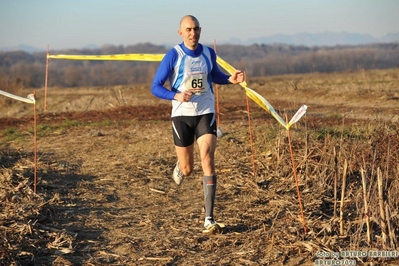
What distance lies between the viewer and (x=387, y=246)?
5797 millimetres

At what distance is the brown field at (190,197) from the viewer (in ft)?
20.3

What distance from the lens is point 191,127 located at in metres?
7.41

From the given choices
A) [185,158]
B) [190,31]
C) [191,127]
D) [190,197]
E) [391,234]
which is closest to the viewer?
[391,234]

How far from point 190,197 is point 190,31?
8.26 feet

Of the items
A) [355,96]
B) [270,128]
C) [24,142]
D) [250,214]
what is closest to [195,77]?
[250,214]

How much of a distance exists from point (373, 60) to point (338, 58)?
586 centimetres

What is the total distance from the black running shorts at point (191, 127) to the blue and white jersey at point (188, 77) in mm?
56

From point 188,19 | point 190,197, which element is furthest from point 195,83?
point 190,197

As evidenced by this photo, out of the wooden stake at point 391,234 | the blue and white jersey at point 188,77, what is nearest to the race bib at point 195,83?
the blue and white jersey at point 188,77

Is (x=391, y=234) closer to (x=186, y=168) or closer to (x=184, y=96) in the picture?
(x=184, y=96)

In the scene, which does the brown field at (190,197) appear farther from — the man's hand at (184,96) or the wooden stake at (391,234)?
the man's hand at (184,96)

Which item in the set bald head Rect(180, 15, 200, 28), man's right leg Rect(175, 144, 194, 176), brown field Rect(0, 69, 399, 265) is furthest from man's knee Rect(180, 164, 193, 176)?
bald head Rect(180, 15, 200, 28)

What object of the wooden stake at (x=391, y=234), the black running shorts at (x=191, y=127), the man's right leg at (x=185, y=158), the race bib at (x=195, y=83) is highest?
the race bib at (x=195, y=83)

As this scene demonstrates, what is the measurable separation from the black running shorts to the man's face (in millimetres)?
764
